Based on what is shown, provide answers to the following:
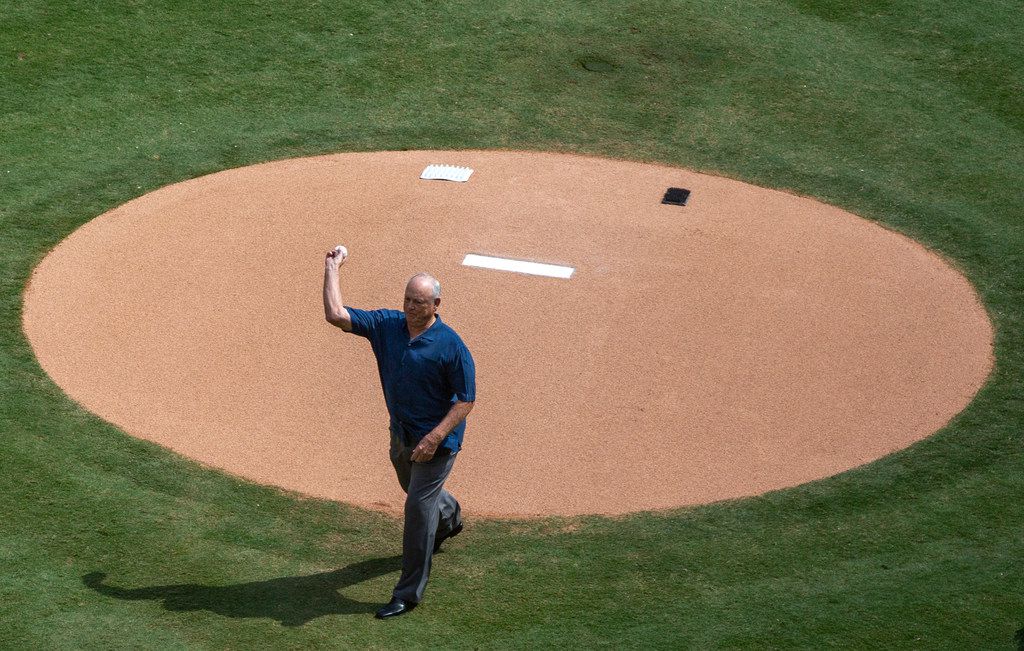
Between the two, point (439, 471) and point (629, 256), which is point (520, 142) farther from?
point (439, 471)

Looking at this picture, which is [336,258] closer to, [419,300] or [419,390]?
[419,300]

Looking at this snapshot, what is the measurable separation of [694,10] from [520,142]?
4.05 m

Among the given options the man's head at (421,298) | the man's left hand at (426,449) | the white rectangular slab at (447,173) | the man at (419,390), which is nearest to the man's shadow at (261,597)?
the man at (419,390)

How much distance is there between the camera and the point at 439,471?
710cm

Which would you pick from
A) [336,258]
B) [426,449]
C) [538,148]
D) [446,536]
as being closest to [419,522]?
[426,449]

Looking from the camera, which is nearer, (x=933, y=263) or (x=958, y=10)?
(x=933, y=263)

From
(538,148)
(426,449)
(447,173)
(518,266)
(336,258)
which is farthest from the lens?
(538,148)

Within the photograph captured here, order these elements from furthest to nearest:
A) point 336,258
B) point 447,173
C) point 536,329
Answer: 1. point 447,173
2. point 536,329
3. point 336,258

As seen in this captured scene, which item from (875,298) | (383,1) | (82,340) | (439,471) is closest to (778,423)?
(875,298)

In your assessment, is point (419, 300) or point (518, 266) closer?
point (419, 300)

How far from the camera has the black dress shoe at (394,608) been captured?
7.05m

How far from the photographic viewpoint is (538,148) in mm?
14211

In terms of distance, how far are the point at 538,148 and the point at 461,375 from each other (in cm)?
760

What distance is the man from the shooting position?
6.95 m
